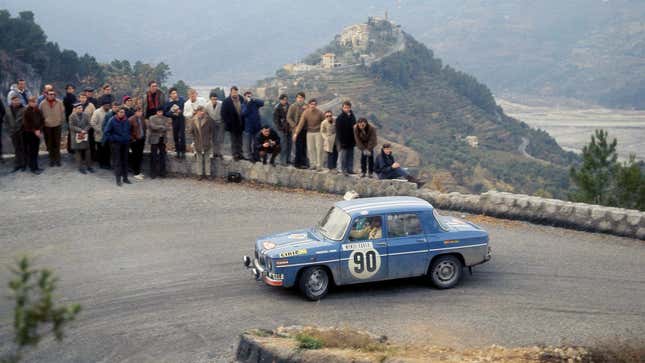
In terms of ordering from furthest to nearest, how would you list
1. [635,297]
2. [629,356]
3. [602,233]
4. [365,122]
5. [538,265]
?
[365,122] → [602,233] → [538,265] → [635,297] → [629,356]

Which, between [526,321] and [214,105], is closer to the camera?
[526,321]

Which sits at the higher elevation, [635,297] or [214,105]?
[214,105]

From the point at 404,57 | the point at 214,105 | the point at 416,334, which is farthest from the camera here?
the point at 404,57

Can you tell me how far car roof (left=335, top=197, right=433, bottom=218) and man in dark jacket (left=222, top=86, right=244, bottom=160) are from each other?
23.9 feet

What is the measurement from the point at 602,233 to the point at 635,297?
12.8 ft

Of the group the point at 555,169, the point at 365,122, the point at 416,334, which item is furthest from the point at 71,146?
the point at 555,169

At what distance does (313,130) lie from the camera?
65.2 ft

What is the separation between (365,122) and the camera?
62.6 feet

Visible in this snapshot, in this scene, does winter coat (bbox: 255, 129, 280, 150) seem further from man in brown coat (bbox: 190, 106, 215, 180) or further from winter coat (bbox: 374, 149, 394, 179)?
winter coat (bbox: 374, 149, 394, 179)

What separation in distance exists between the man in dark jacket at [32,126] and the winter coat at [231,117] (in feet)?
15.5

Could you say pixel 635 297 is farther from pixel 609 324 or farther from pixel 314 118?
pixel 314 118

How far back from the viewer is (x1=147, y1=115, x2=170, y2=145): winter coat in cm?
1967

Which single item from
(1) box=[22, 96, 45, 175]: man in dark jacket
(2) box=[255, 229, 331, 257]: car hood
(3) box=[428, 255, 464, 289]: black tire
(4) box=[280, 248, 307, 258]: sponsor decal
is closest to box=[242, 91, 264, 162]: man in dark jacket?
(1) box=[22, 96, 45, 175]: man in dark jacket

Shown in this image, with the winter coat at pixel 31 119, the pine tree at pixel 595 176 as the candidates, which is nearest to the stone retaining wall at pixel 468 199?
the winter coat at pixel 31 119
